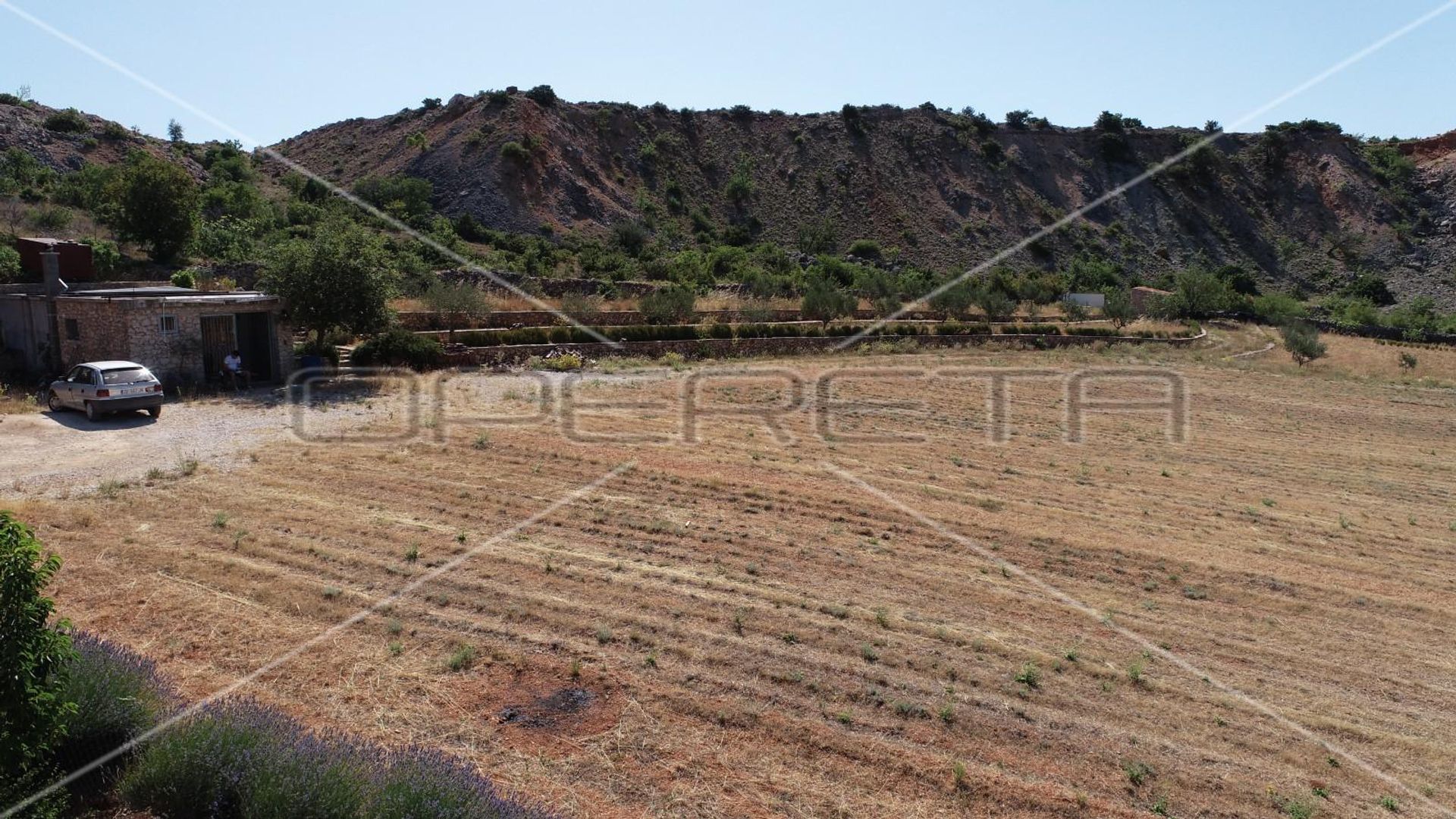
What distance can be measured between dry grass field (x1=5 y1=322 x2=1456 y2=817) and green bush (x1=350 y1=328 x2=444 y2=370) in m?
7.86

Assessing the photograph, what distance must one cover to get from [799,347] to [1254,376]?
58.2 ft

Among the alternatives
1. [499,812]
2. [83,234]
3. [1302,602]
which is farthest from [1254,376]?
[83,234]

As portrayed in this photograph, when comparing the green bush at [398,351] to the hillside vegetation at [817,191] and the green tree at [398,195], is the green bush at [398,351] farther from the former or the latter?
the green tree at [398,195]

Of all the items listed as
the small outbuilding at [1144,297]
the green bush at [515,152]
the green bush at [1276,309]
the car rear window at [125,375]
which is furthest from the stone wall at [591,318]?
the green bush at [515,152]

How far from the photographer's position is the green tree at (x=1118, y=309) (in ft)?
153

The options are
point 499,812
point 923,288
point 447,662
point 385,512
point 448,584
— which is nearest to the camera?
point 499,812

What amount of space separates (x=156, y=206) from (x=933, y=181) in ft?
185

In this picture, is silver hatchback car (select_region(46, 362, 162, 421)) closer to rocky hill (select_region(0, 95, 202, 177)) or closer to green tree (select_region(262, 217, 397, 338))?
green tree (select_region(262, 217, 397, 338))

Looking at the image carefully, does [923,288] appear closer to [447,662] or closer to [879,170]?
[879,170]

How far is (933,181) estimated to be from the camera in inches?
2886

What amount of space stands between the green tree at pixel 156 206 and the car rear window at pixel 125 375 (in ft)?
60.6

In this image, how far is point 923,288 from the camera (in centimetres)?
4975

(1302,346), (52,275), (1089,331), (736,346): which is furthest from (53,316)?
(1302,346)

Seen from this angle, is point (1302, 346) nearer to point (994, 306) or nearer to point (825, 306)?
point (994, 306)
